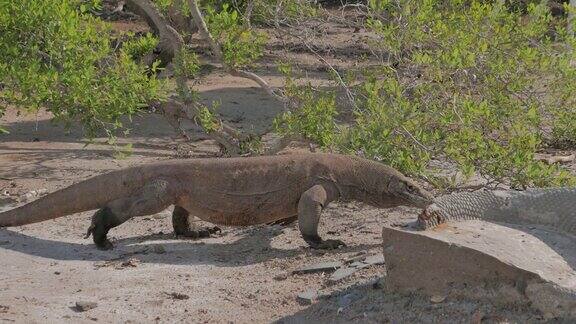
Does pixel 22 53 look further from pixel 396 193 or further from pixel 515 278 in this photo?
pixel 515 278

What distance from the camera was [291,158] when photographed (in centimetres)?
658

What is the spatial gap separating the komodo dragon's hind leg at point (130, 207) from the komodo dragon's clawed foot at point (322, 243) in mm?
1008

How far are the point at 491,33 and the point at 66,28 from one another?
11.4ft

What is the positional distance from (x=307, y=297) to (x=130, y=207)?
5.91ft

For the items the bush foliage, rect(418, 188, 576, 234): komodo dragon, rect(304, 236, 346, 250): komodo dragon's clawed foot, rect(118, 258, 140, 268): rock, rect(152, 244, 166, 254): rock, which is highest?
the bush foliage

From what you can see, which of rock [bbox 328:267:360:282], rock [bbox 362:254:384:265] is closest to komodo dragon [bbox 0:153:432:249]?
rock [bbox 362:254:384:265]

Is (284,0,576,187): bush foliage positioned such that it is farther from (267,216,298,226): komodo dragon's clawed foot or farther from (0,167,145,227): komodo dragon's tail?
(0,167,145,227): komodo dragon's tail

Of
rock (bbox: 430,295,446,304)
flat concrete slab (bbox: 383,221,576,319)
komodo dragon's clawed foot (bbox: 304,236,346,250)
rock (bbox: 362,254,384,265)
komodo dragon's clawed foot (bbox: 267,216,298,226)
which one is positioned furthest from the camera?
komodo dragon's clawed foot (bbox: 267,216,298,226)

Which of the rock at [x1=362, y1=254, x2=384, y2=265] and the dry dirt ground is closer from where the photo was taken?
the dry dirt ground

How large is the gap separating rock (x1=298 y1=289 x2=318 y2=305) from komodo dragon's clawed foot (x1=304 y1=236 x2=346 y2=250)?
993 mm

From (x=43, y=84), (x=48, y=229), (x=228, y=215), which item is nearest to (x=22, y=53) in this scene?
(x=43, y=84)

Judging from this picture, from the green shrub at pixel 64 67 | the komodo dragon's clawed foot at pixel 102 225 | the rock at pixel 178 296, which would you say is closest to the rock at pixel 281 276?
the rock at pixel 178 296

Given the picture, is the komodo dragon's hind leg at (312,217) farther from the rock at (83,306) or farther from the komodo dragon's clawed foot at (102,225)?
the rock at (83,306)

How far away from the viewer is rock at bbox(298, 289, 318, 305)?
5.04m
